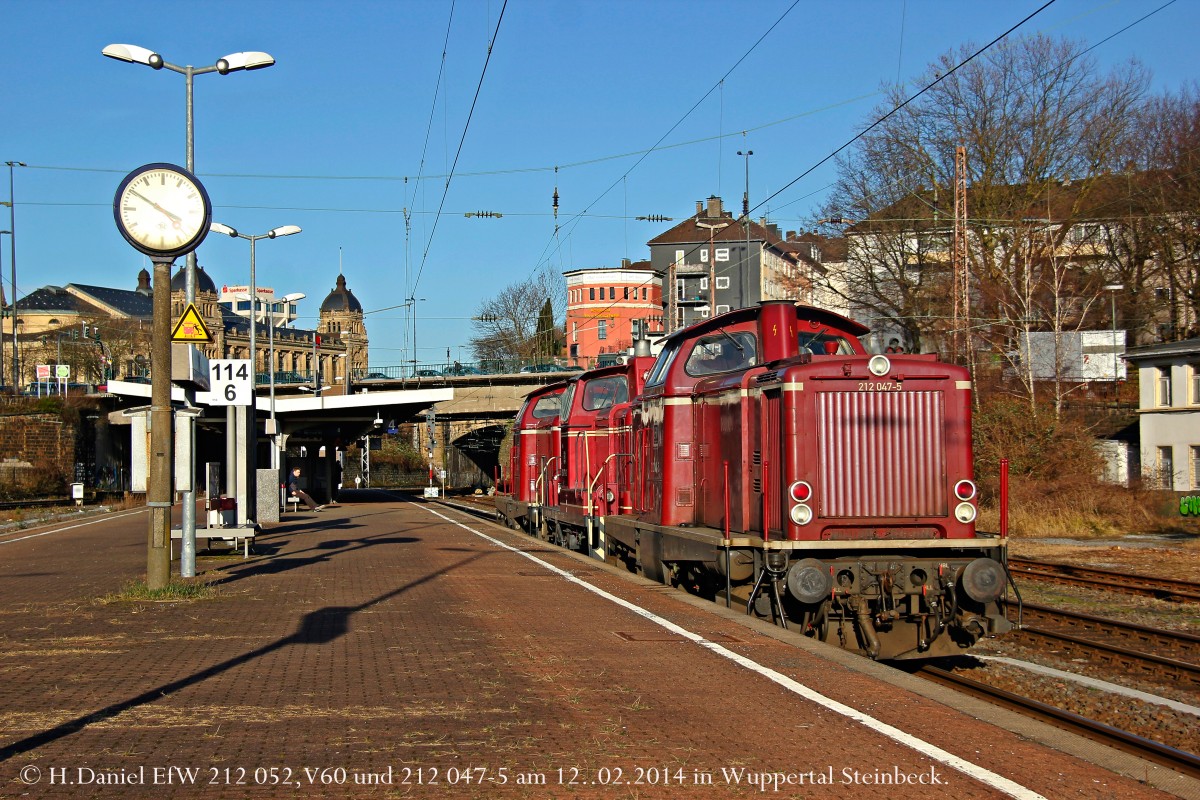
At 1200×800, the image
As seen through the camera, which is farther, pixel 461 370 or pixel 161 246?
pixel 461 370

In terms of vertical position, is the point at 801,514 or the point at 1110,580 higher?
the point at 801,514

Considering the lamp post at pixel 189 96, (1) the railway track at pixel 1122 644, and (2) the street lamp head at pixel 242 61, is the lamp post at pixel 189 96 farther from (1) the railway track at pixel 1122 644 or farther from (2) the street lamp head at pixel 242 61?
(1) the railway track at pixel 1122 644

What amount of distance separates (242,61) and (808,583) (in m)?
13.0

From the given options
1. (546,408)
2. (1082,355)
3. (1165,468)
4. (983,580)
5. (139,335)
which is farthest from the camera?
(139,335)

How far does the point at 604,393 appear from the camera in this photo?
21.4 meters

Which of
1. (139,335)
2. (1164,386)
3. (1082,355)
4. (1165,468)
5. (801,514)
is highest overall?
(139,335)

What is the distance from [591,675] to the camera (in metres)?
8.09

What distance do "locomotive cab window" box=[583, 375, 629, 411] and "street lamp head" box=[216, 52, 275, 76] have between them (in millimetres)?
8271

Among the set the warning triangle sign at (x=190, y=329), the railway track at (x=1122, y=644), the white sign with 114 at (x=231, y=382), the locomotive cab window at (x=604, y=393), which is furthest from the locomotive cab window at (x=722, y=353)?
the white sign with 114 at (x=231, y=382)

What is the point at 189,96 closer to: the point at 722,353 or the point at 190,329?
the point at 190,329

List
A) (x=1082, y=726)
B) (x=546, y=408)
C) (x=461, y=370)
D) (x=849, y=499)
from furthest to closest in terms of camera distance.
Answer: (x=461, y=370) → (x=546, y=408) → (x=849, y=499) → (x=1082, y=726)

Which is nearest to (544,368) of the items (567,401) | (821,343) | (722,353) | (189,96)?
(567,401)

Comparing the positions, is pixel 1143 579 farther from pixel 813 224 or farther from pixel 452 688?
pixel 813 224

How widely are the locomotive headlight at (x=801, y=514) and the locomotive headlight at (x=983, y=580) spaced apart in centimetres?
144
